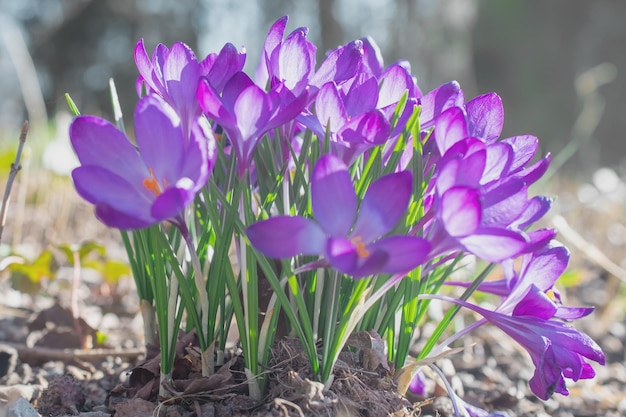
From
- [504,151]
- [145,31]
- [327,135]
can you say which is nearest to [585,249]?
[504,151]

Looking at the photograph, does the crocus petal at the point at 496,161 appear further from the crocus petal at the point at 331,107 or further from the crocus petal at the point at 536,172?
the crocus petal at the point at 331,107

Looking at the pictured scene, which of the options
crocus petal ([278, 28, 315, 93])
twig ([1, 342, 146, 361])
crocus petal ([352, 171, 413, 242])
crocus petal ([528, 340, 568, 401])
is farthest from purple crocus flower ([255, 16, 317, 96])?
twig ([1, 342, 146, 361])

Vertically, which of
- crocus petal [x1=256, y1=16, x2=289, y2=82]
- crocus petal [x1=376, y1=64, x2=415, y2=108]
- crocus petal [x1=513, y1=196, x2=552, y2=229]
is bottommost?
crocus petal [x1=513, y1=196, x2=552, y2=229]

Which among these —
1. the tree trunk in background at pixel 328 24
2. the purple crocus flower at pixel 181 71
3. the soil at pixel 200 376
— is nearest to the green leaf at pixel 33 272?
the soil at pixel 200 376

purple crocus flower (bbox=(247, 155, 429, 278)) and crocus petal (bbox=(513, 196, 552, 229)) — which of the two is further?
crocus petal (bbox=(513, 196, 552, 229))

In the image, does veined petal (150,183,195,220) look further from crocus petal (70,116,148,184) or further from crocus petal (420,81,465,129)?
crocus petal (420,81,465,129)

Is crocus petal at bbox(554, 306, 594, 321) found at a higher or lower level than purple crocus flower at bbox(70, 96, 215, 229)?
lower

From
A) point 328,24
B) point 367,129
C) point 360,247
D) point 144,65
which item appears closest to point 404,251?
point 360,247
